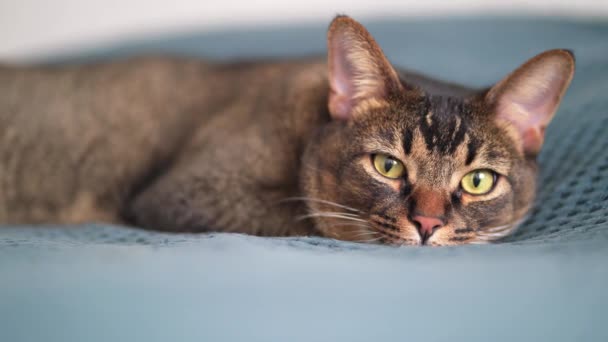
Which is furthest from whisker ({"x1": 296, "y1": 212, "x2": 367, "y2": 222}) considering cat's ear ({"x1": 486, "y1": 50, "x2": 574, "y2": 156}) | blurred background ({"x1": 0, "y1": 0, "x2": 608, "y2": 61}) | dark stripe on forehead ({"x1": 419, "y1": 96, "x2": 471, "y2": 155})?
blurred background ({"x1": 0, "y1": 0, "x2": 608, "y2": 61})

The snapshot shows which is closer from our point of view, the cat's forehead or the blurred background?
the cat's forehead

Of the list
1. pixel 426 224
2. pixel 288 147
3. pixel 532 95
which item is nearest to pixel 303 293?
pixel 426 224

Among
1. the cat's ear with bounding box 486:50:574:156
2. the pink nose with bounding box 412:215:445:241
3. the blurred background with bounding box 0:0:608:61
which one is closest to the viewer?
the pink nose with bounding box 412:215:445:241

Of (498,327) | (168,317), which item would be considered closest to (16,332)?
(168,317)

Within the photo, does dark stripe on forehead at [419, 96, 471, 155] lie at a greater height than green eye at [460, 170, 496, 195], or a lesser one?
greater

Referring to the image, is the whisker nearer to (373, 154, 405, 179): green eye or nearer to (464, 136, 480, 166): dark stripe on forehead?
(373, 154, 405, 179): green eye

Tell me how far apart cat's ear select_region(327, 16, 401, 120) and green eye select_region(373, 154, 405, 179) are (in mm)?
175

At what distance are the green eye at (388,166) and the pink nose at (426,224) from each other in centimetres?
16

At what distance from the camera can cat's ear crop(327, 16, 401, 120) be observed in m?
1.28

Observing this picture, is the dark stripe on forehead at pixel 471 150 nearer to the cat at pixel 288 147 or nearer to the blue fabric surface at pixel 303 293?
the cat at pixel 288 147

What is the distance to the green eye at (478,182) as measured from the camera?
1.27 m

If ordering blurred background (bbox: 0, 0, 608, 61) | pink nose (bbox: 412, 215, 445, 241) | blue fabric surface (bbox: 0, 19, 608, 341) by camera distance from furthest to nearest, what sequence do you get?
blurred background (bbox: 0, 0, 608, 61), pink nose (bbox: 412, 215, 445, 241), blue fabric surface (bbox: 0, 19, 608, 341)

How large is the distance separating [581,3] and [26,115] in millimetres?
2853

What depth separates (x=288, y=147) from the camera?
5.03 feet
